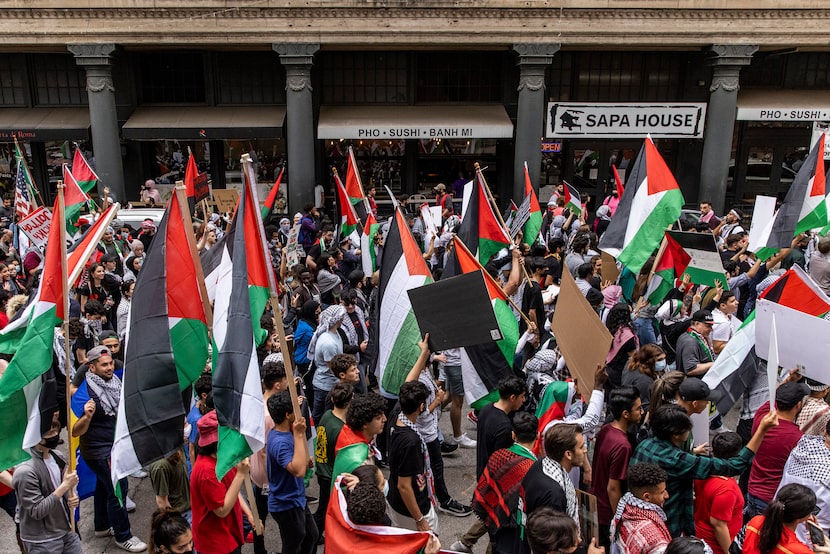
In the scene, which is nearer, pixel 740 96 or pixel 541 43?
pixel 541 43

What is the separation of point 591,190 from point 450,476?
1537 centimetres

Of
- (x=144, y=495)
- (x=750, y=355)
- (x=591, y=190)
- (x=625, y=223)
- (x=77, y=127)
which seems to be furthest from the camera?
(x=591, y=190)

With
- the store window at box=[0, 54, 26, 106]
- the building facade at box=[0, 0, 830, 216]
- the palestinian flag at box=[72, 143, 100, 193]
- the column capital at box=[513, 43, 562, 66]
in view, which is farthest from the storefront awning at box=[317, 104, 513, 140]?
the store window at box=[0, 54, 26, 106]

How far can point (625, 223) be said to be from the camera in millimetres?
8891

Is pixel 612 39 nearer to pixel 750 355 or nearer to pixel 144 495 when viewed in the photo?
pixel 750 355

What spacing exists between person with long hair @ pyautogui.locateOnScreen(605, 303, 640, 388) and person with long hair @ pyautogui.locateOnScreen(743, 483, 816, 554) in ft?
9.30

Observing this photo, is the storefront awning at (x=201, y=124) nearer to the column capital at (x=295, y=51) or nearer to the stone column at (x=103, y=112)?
the stone column at (x=103, y=112)

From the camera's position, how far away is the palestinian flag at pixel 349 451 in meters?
4.87

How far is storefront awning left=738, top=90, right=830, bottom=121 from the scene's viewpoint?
1936 cm

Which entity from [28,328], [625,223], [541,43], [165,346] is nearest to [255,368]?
[165,346]

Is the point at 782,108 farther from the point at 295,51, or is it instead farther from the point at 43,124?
the point at 43,124

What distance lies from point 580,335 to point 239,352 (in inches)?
101

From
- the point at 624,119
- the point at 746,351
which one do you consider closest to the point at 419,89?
the point at 624,119

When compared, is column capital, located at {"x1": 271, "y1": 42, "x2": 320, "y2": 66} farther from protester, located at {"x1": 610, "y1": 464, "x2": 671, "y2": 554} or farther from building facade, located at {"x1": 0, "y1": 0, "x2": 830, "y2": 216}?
protester, located at {"x1": 610, "y1": 464, "x2": 671, "y2": 554}
